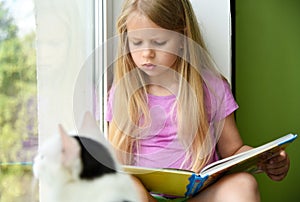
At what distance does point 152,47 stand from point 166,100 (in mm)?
146

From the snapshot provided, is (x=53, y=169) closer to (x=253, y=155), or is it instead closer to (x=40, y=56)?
(x=40, y=56)

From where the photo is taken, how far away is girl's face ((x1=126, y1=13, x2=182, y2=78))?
0.65m

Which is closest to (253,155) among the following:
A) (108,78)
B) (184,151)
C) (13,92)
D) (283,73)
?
(184,151)

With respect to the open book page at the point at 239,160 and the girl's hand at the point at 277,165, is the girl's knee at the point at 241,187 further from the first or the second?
the girl's hand at the point at 277,165

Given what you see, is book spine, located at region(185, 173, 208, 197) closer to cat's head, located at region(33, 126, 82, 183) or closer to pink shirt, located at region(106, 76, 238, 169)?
pink shirt, located at region(106, 76, 238, 169)

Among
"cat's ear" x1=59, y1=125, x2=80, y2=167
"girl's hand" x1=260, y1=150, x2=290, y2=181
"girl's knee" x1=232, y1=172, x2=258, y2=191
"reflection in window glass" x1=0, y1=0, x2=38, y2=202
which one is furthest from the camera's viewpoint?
"girl's hand" x1=260, y1=150, x2=290, y2=181

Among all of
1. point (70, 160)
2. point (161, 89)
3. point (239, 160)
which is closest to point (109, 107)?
point (161, 89)

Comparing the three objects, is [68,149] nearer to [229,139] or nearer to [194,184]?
[194,184]

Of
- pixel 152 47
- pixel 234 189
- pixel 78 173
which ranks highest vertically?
pixel 152 47

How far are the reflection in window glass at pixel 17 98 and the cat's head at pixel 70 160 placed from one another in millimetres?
130

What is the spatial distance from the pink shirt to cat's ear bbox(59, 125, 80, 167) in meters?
0.26

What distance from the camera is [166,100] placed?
771 millimetres

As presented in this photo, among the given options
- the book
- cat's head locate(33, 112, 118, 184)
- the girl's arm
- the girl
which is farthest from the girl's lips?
the girl's arm

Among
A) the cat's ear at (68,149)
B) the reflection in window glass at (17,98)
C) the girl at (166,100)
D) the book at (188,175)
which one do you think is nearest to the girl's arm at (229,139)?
the girl at (166,100)
